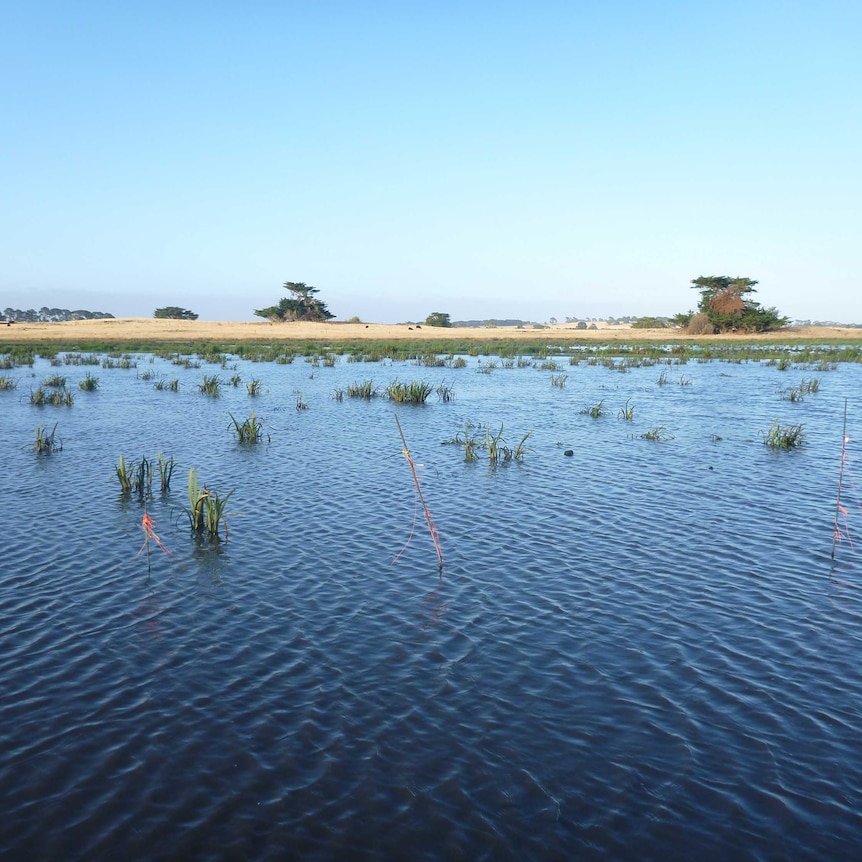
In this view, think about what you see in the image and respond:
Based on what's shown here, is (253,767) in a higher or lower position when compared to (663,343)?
lower

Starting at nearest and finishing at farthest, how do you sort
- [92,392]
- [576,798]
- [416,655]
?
[576,798], [416,655], [92,392]

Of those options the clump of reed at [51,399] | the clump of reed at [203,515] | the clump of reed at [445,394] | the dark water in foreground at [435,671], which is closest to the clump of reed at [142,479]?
the dark water in foreground at [435,671]

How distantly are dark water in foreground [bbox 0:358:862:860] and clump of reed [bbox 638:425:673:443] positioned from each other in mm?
5449

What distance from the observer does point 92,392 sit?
3441cm

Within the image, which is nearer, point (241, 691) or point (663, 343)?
point (241, 691)

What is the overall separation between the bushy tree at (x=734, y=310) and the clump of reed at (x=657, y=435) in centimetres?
7665

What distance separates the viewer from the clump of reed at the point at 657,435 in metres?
22.9

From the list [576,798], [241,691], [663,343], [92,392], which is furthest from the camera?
[663,343]

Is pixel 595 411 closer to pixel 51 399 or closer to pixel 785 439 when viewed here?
pixel 785 439

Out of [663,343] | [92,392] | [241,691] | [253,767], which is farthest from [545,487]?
[663,343]

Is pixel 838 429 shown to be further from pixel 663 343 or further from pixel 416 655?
pixel 663 343

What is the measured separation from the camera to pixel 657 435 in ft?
75.8

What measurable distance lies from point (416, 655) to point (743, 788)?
3702 mm

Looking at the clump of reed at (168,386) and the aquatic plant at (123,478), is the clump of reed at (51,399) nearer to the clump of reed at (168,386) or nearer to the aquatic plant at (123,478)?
the clump of reed at (168,386)
